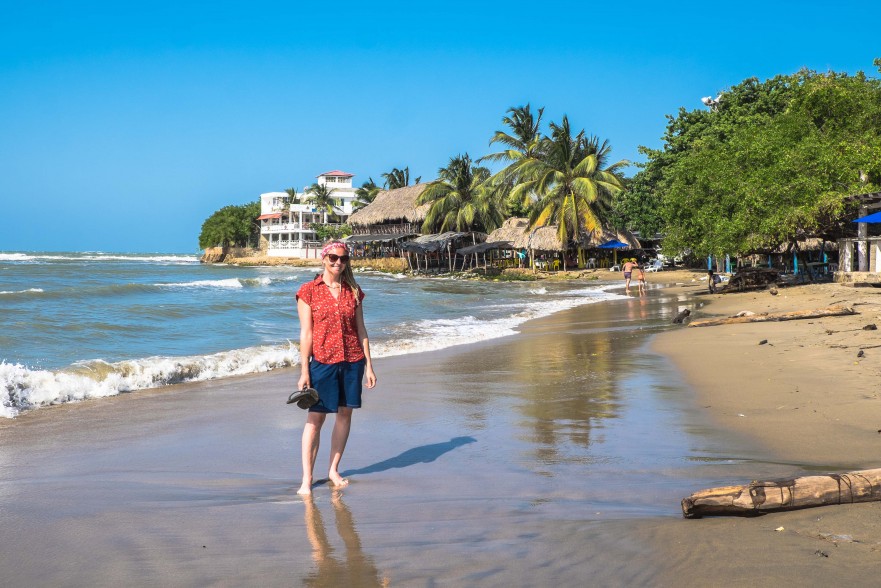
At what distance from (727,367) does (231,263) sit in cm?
9314

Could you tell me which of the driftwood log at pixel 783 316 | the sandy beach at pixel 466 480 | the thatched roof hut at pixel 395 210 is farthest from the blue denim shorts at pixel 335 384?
the thatched roof hut at pixel 395 210

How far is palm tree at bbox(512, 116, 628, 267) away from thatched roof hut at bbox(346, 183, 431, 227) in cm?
1475

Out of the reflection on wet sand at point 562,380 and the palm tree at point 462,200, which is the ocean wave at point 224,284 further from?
the reflection on wet sand at point 562,380

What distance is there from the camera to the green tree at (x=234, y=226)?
339 feet

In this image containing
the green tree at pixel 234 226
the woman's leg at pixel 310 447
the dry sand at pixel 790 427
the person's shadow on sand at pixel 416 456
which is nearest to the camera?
the dry sand at pixel 790 427

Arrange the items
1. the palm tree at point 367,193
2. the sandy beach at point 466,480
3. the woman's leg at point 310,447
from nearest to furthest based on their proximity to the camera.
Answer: the sandy beach at point 466,480 → the woman's leg at point 310,447 → the palm tree at point 367,193

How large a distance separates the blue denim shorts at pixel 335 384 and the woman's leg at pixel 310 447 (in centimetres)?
7

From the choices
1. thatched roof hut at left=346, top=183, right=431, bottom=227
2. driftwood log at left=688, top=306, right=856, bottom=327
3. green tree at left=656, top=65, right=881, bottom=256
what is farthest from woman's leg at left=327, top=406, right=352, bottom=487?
thatched roof hut at left=346, top=183, right=431, bottom=227

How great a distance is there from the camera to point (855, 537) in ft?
10.4

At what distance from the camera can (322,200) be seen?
287 feet

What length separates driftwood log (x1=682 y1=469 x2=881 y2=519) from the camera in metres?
3.48

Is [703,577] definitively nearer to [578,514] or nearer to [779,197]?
[578,514]

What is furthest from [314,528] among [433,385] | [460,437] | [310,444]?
[433,385]

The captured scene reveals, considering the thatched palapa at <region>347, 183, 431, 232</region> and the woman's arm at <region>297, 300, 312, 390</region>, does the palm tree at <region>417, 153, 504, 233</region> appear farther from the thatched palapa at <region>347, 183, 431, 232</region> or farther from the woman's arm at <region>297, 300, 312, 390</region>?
the woman's arm at <region>297, 300, 312, 390</region>
